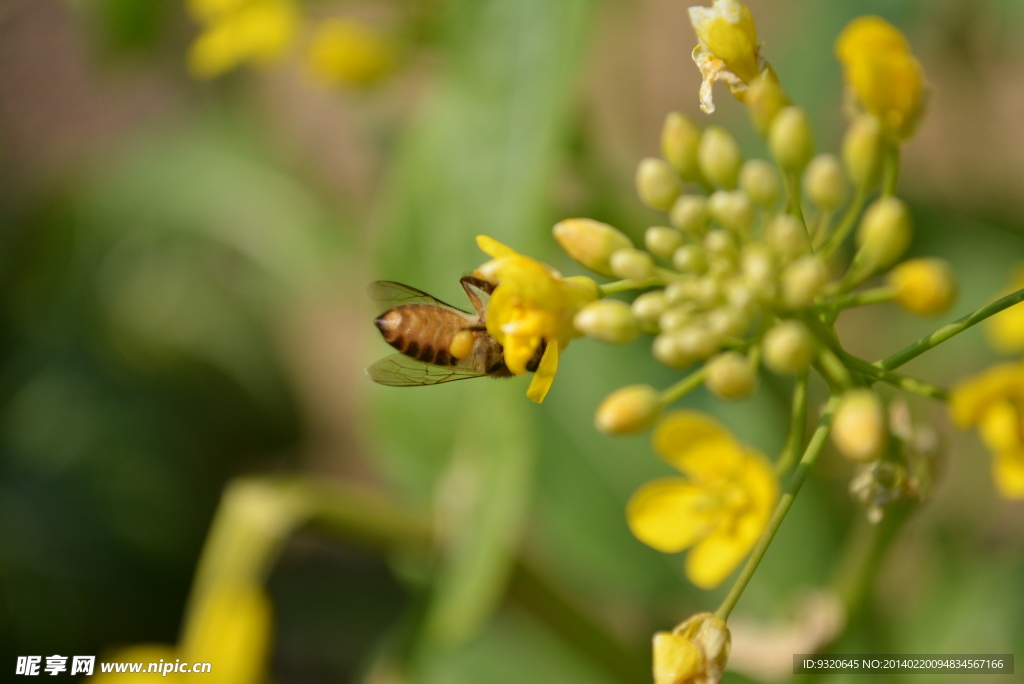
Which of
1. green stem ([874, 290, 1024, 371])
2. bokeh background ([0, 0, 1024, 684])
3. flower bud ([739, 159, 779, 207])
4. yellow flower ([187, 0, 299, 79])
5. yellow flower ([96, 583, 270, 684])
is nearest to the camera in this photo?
green stem ([874, 290, 1024, 371])

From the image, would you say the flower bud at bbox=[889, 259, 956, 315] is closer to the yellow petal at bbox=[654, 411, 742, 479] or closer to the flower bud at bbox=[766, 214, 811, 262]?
the flower bud at bbox=[766, 214, 811, 262]

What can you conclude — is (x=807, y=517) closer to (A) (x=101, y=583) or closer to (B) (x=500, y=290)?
(B) (x=500, y=290)

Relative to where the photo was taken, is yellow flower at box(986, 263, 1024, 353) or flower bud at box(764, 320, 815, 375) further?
yellow flower at box(986, 263, 1024, 353)

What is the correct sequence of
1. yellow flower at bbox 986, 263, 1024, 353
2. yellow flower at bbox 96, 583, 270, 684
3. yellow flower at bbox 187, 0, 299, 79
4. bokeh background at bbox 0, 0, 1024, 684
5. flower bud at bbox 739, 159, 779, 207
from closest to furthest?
flower bud at bbox 739, 159, 779, 207 < yellow flower at bbox 986, 263, 1024, 353 < yellow flower at bbox 96, 583, 270, 684 < bokeh background at bbox 0, 0, 1024, 684 < yellow flower at bbox 187, 0, 299, 79

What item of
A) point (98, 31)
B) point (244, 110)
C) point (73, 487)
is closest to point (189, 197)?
point (244, 110)

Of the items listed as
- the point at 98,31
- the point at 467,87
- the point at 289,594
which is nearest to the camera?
the point at 467,87

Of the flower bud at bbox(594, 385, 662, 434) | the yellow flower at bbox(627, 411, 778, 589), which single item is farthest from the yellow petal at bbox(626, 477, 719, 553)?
the flower bud at bbox(594, 385, 662, 434)
